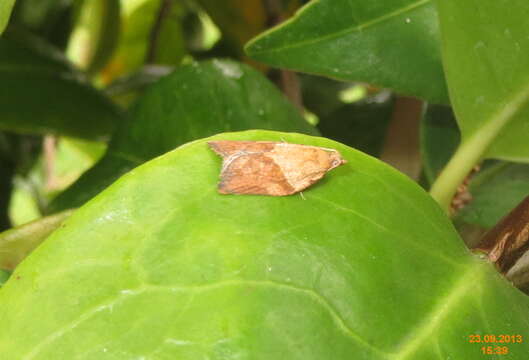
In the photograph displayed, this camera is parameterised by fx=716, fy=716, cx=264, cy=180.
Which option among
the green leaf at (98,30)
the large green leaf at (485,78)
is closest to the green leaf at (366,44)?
the large green leaf at (485,78)

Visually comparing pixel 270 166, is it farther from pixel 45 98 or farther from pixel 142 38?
pixel 142 38

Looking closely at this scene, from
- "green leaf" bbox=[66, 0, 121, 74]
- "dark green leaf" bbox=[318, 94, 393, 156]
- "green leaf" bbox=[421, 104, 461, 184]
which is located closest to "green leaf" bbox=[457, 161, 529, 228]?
"green leaf" bbox=[421, 104, 461, 184]

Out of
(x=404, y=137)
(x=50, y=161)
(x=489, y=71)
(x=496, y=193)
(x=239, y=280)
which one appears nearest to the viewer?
(x=239, y=280)

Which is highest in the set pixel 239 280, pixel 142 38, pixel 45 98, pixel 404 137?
pixel 239 280

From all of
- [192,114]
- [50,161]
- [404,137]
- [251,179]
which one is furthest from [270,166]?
[50,161]

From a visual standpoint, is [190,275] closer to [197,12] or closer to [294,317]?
[294,317]

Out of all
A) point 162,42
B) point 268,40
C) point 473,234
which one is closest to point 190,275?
point 268,40

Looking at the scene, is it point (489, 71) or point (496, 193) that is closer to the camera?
point (489, 71)
